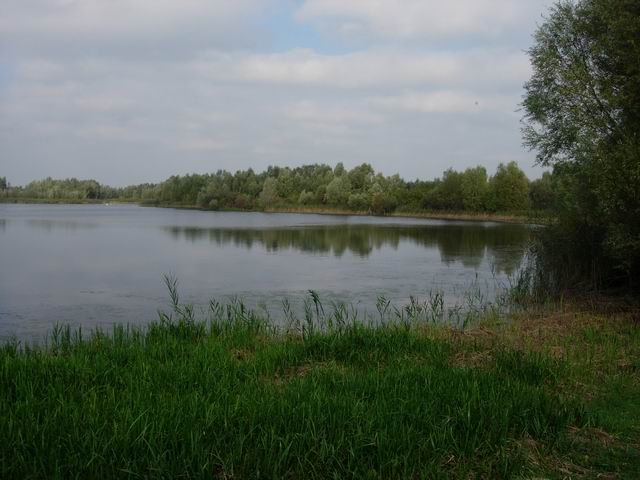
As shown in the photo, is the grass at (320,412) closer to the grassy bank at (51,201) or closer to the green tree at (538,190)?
the green tree at (538,190)

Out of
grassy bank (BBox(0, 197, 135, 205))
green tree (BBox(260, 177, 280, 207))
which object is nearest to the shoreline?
green tree (BBox(260, 177, 280, 207))

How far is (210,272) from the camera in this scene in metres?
19.4

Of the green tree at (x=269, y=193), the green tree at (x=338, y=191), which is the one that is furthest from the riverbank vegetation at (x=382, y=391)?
the green tree at (x=269, y=193)

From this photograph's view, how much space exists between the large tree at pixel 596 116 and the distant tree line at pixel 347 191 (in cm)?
3620

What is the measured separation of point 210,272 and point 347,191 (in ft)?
229

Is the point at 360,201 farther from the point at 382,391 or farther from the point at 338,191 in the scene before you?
the point at 382,391

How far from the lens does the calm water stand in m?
13.4

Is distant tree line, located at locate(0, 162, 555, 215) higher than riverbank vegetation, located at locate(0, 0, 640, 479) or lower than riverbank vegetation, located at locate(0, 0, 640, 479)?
higher

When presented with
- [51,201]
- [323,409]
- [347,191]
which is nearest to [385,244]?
[323,409]

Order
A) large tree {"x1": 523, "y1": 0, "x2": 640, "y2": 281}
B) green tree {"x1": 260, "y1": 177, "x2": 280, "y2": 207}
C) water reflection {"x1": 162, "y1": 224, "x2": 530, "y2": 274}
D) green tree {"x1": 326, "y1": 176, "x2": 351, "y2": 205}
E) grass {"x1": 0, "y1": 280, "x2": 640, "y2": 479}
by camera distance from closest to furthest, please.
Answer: grass {"x1": 0, "y1": 280, "x2": 640, "y2": 479} → large tree {"x1": 523, "y1": 0, "x2": 640, "y2": 281} → water reflection {"x1": 162, "y1": 224, "x2": 530, "y2": 274} → green tree {"x1": 326, "y1": 176, "x2": 351, "y2": 205} → green tree {"x1": 260, "y1": 177, "x2": 280, "y2": 207}

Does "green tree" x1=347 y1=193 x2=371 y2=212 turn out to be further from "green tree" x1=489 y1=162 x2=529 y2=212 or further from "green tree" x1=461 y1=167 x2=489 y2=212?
"green tree" x1=489 y1=162 x2=529 y2=212

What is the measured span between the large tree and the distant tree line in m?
36.2

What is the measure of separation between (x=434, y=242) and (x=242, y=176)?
82.6 metres

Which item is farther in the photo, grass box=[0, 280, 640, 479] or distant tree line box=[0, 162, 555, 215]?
distant tree line box=[0, 162, 555, 215]
